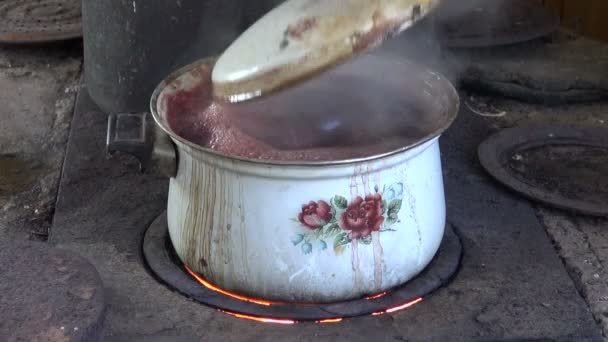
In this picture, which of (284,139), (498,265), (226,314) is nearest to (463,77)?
(498,265)

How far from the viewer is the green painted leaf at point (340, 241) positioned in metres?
1.00

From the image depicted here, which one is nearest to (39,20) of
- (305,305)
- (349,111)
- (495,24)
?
(495,24)

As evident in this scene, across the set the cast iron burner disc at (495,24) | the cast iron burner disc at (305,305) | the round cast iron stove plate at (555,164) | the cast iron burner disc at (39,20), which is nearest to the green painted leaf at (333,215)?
the cast iron burner disc at (305,305)

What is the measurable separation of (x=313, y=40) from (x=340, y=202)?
194mm

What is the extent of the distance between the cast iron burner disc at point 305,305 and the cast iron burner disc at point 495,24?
79 cm

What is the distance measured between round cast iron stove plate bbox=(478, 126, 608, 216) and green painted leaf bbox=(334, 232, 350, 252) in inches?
17.4

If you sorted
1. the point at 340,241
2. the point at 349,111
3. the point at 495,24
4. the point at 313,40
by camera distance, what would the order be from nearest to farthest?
1. the point at 313,40
2. the point at 340,241
3. the point at 349,111
4. the point at 495,24

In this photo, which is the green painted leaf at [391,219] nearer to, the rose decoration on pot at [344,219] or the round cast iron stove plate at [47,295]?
the rose decoration on pot at [344,219]

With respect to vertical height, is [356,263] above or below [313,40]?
below

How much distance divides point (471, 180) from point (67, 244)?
65 centimetres

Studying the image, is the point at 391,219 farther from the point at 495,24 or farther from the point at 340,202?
the point at 495,24

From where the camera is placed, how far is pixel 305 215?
980mm

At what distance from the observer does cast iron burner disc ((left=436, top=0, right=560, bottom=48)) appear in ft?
6.11

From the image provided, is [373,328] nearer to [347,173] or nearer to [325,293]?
[325,293]
